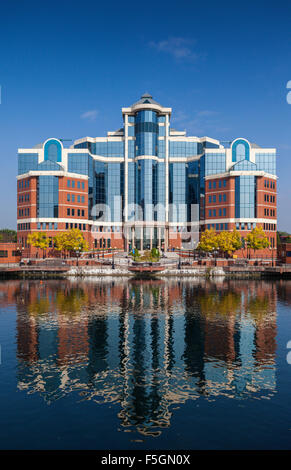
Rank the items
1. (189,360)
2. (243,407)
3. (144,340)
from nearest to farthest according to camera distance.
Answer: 1. (243,407)
2. (189,360)
3. (144,340)

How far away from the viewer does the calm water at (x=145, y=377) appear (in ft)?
57.4

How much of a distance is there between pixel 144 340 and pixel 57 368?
9688 millimetres

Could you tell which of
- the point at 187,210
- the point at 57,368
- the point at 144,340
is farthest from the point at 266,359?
the point at 187,210

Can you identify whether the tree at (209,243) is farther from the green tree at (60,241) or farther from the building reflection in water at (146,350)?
the building reflection in water at (146,350)

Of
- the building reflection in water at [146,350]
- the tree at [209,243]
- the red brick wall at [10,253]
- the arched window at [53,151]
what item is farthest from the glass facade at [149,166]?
the building reflection in water at [146,350]

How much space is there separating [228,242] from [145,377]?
78285 millimetres

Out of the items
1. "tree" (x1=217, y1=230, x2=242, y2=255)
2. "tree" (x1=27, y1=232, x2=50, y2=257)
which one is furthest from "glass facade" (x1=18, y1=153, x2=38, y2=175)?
"tree" (x1=217, y1=230, x2=242, y2=255)

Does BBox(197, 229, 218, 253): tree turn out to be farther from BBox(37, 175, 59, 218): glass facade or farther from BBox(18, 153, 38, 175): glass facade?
BBox(18, 153, 38, 175): glass facade

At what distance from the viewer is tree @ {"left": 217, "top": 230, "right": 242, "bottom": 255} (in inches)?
3861

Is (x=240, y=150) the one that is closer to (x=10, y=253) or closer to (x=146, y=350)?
(x=10, y=253)
